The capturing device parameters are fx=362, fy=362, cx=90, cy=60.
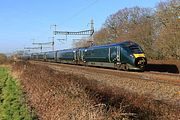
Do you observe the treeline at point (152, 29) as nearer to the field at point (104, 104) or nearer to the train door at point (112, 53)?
the train door at point (112, 53)

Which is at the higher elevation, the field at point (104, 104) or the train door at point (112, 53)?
the train door at point (112, 53)

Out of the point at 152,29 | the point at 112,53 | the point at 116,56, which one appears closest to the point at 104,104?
the point at 116,56

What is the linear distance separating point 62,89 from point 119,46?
17.5 m

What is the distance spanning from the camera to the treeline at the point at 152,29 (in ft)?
160

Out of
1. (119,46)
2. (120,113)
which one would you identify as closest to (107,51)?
(119,46)

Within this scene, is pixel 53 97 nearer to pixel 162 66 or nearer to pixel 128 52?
pixel 128 52

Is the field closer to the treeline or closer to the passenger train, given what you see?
the passenger train

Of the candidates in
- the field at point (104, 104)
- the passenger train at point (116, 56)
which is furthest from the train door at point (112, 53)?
the field at point (104, 104)

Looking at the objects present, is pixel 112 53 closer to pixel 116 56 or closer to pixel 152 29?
pixel 116 56

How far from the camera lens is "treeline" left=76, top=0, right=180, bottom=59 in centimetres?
4888

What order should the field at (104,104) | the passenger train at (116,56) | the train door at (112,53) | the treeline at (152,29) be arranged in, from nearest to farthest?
the field at (104,104), the passenger train at (116,56), the train door at (112,53), the treeline at (152,29)

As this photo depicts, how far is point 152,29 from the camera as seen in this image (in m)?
63.4

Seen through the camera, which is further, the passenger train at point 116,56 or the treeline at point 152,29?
the treeline at point 152,29

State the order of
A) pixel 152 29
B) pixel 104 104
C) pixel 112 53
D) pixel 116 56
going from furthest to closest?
1. pixel 152 29
2. pixel 112 53
3. pixel 116 56
4. pixel 104 104
